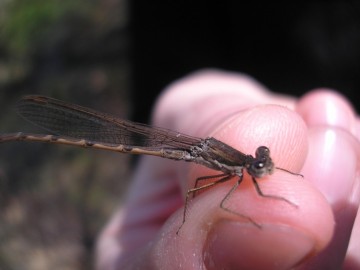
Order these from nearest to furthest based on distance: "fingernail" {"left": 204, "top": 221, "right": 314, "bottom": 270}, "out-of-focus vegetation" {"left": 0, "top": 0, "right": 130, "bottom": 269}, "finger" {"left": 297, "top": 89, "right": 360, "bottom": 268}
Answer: "fingernail" {"left": 204, "top": 221, "right": 314, "bottom": 270} → "finger" {"left": 297, "top": 89, "right": 360, "bottom": 268} → "out-of-focus vegetation" {"left": 0, "top": 0, "right": 130, "bottom": 269}

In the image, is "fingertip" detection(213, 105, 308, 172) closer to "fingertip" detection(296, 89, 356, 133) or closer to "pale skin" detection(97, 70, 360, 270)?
"pale skin" detection(97, 70, 360, 270)

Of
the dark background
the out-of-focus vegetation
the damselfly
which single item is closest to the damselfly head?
the damselfly

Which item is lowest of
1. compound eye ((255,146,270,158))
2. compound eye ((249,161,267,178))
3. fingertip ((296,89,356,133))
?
compound eye ((249,161,267,178))

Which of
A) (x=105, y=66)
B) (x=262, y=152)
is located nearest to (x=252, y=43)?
(x=105, y=66)

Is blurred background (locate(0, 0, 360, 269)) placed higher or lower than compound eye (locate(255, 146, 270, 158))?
lower

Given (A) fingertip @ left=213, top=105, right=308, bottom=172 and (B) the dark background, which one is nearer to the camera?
(A) fingertip @ left=213, top=105, right=308, bottom=172

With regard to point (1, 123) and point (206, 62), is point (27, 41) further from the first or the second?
point (206, 62)

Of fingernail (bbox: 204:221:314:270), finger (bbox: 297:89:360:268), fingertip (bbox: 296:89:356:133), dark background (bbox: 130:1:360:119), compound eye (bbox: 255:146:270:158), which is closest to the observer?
fingernail (bbox: 204:221:314:270)
